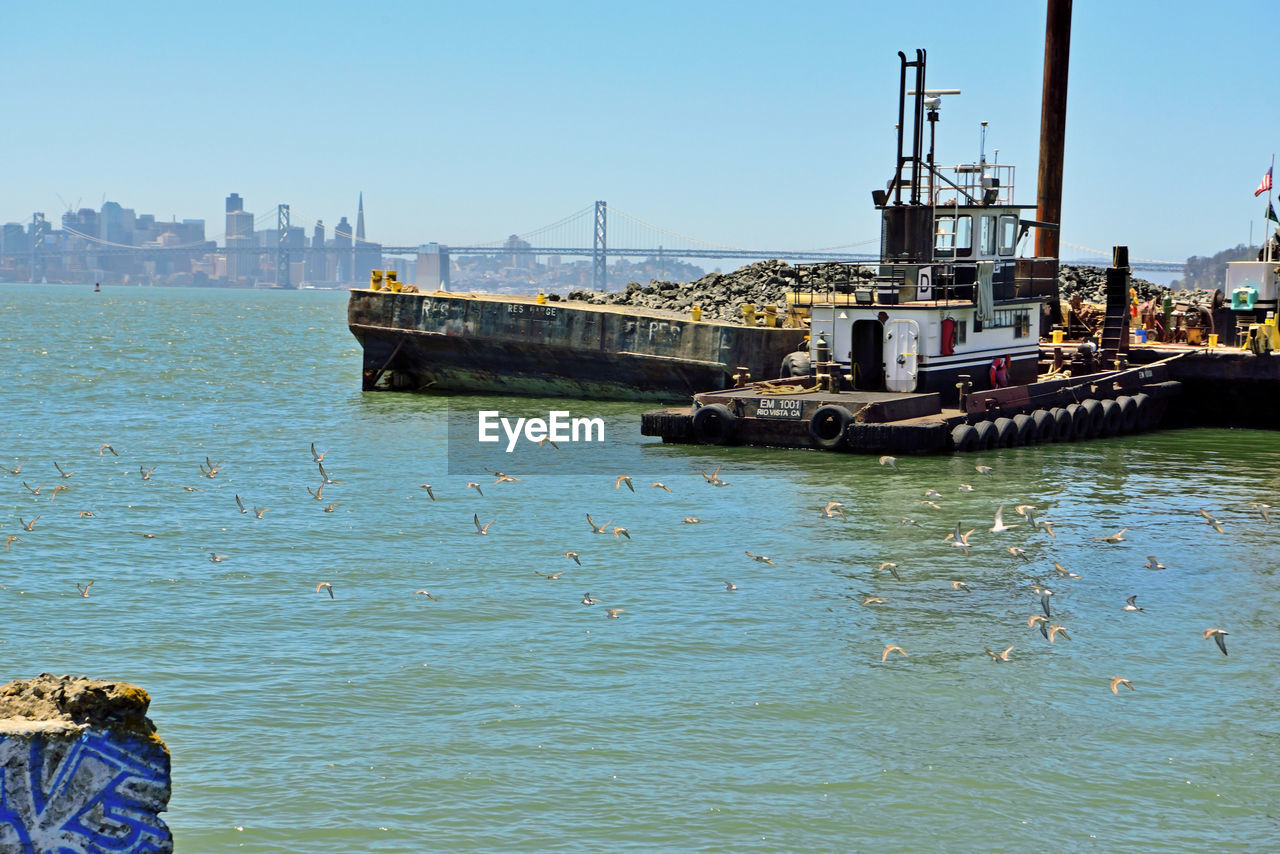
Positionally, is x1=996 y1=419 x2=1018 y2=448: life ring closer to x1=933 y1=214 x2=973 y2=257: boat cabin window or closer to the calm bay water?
the calm bay water

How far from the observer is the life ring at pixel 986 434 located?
3110cm

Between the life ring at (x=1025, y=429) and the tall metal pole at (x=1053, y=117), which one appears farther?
the tall metal pole at (x=1053, y=117)

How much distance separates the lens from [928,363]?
32531 millimetres

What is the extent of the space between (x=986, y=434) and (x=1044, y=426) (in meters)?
2.94

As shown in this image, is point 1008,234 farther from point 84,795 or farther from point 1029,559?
point 84,795

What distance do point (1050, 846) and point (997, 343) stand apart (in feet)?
82.2

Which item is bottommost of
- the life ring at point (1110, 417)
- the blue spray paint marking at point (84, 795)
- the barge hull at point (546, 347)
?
the blue spray paint marking at point (84, 795)

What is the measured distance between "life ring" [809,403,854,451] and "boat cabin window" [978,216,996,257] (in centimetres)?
725

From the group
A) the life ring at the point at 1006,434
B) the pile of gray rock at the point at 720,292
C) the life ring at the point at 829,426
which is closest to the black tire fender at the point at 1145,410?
the life ring at the point at 1006,434

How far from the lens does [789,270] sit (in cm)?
6138

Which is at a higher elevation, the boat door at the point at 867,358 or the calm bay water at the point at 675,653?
the boat door at the point at 867,358

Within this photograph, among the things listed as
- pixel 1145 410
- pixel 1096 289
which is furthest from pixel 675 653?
pixel 1096 289

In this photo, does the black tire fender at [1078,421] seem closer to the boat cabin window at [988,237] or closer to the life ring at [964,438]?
the boat cabin window at [988,237]

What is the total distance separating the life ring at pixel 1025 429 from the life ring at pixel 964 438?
1907mm
